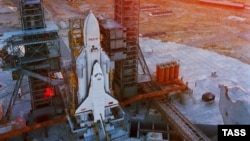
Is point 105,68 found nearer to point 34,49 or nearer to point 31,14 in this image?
point 34,49

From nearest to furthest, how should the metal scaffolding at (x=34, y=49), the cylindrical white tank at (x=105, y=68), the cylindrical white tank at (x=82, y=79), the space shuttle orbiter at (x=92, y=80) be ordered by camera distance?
the space shuttle orbiter at (x=92, y=80) < the cylindrical white tank at (x=82, y=79) < the cylindrical white tank at (x=105, y=68) < the metal scaffolding at (x=34, y=49)

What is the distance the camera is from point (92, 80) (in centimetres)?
3719

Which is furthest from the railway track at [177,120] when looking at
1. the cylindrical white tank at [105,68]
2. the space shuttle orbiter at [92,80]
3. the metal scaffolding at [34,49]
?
the metal scaffolding at [34,49]

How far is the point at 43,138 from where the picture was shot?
4044cm

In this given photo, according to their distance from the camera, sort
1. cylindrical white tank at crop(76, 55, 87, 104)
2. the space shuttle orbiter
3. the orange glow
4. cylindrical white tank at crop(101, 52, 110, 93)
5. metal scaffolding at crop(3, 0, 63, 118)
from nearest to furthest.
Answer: the space shuttle orbiter
cylindrical white tank at crop(76, 55, 87, 104)
cylindrical white tank at crop(101, 52, 110, 93)
metal scaffolding at crop(3, 0, 63, 118)
the orange glow

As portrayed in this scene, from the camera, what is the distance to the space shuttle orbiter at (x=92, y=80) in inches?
1412

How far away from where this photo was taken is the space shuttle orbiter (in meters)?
35.9

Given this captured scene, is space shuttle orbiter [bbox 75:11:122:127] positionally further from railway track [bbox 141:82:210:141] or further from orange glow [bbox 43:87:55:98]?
railway track [bbox 141:82:210:141]

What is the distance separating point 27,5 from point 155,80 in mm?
21577

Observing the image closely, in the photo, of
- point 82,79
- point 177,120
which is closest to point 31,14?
point 82,79

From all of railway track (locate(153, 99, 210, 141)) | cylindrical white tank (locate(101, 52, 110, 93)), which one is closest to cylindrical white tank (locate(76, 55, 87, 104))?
cylindrical white tank (locate(101, 52, 110, 93))

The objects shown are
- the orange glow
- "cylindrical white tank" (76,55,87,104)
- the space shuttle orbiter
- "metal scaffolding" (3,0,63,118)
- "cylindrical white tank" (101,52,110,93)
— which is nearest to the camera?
the space shuttle orbiter

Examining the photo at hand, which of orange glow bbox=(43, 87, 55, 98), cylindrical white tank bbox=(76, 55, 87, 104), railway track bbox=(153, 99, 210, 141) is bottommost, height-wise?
railway track bbox=(153, 99, 210, 141)

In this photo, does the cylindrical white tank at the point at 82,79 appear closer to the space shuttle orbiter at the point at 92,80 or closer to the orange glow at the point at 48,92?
the space shuttle orbiter at the point at 92,80
